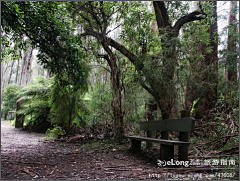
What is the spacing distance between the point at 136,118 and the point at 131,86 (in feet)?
4.32

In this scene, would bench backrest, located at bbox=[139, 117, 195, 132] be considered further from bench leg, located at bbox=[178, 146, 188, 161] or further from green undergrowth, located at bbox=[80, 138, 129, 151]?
green undergrowth, located at bbox=[80, 138, 129, 151]

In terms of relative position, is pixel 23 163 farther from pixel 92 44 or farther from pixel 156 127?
pixel 92 44

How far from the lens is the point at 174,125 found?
397 centimetres

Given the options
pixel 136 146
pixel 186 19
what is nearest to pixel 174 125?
pixel 136 146

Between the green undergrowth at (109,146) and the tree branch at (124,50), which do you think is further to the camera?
the tree branch at (124,50)

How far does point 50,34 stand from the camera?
4309 millimetres

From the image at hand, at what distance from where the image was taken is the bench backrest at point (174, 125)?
345 cm

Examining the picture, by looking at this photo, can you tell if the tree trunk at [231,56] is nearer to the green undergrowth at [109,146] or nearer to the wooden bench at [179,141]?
the wooden bench at [179,141]

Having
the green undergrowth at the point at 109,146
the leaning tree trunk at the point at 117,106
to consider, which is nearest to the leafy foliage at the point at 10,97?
the green undergrowth at the point at 109,146

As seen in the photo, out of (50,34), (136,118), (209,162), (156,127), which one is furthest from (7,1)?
(136,118)

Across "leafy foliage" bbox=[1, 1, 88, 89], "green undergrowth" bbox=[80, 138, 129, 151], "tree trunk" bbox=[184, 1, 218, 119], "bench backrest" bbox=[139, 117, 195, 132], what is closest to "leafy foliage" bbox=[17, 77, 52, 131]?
"green undergrowth" bbox=[80, 138, 129, 151]

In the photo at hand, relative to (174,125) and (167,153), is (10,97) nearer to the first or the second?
(174,125)

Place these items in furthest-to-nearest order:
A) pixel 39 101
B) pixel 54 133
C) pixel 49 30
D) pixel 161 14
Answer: pixel 39 101 < pixel 54 133 < pixel 161 14 < pixel 49 30

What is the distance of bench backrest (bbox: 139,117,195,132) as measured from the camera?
11.3 feet
